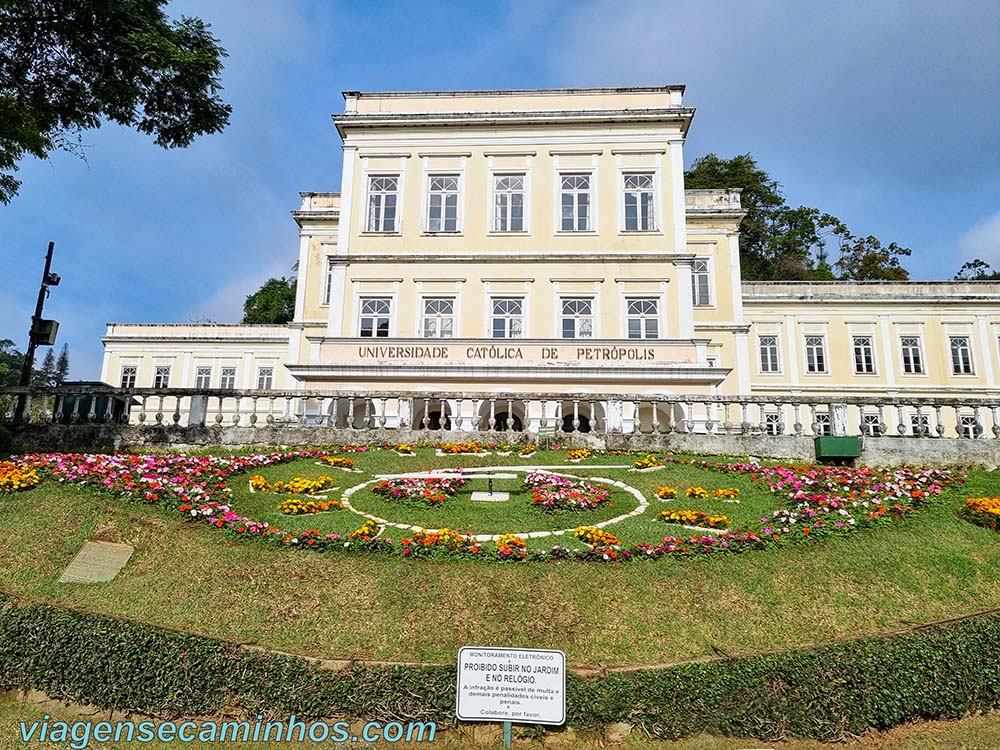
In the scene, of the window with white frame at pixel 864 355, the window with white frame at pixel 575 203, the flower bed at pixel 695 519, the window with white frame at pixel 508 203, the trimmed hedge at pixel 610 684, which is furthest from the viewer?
the window with white frame at pixel 864 355

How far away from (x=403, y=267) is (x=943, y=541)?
1895 cm

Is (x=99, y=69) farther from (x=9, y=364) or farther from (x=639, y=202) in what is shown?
(x=9, y=364)

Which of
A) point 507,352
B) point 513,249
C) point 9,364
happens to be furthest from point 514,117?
point 9,364

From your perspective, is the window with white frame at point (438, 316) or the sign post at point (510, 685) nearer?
the sign post at point (510, 685)

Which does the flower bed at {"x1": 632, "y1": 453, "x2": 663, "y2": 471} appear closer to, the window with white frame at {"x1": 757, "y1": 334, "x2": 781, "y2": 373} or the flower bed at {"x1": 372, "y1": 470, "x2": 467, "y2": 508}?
the flower bed at {"x1": 372, "y1": 470, "x2": 467, "y2": 508}

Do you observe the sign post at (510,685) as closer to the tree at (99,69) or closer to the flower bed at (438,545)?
the flower bed at (438,545)

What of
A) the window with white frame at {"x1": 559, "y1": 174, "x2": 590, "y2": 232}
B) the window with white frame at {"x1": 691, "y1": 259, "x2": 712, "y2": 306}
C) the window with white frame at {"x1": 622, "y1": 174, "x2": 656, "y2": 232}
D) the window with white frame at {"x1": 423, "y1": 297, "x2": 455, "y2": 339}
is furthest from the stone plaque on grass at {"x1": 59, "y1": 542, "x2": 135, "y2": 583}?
the window with white frame at {"x1": 691, "y1": 259, "x2": 712, "y2": 306}

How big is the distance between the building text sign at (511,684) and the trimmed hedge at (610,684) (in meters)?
0.57

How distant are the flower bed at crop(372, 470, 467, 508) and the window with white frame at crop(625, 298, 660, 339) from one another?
13.4 metres

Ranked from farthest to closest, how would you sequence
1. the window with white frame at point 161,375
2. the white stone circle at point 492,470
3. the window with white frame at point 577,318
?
1. the window with white frame at point 161,375
2. the window with white frame at point 577,318
3. the white stone circle at point 492,470

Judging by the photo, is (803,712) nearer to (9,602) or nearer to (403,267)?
(9,602)

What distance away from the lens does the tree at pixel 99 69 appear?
1270cm

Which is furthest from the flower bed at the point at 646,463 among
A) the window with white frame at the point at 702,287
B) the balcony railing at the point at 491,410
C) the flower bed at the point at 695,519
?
the window with white frame at the point at 702,287

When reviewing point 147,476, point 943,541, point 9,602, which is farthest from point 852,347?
point 9,602
